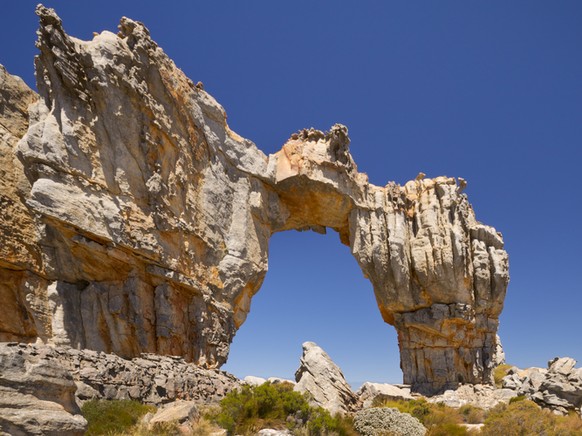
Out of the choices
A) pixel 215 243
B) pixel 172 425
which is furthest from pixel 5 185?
pixel 172 425

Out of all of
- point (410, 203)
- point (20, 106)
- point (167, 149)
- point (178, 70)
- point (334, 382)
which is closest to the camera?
point (334, 382)

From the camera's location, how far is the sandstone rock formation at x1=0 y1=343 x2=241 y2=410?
1284cm

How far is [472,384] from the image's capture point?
3089 centimetres

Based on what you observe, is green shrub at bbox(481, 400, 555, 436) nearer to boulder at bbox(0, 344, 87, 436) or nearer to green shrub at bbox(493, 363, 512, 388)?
boulder at bbox(0, 344, 87, 436)

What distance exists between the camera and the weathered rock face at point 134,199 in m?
18.2

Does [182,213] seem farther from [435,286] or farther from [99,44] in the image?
[435,286]

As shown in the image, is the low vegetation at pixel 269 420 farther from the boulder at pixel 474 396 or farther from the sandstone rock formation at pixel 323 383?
the boulder at pixel 474 396

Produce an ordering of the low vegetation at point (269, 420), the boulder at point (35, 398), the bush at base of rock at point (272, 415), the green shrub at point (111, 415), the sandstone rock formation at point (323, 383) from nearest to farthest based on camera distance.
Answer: the boulder at point (35, 398), the green shrub at point (111, 415), the low vegetation at point (269, 420), the bush at base of rock at point (272, 415), the sandstone rock formation at point (323, 383)

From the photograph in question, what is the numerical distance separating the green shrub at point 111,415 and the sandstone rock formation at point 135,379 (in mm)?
692

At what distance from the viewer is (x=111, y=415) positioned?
35.2 feet

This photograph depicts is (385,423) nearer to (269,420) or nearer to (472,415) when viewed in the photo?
(269,420)

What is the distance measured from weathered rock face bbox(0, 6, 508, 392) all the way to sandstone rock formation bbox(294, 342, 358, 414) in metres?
6.16

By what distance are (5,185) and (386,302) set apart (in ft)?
77.2

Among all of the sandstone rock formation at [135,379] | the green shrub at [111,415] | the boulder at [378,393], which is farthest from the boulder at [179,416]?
the boulder at [378,393]
